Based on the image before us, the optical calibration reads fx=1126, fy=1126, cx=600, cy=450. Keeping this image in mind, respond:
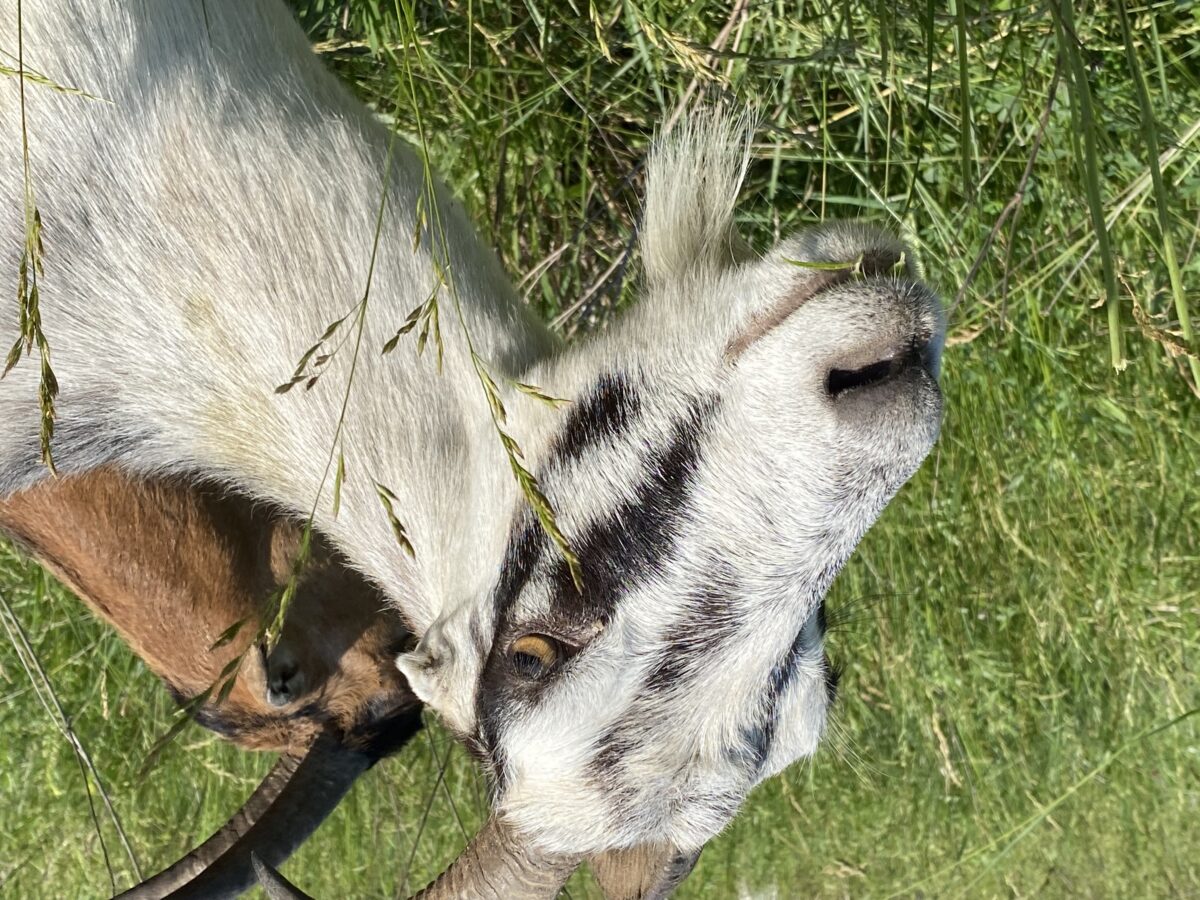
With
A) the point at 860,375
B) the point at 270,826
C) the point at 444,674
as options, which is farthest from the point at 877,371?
the point at 270,826

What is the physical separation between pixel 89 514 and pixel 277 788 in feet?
2.72

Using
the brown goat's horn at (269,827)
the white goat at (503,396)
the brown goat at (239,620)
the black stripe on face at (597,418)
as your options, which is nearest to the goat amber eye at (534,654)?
the white goat at (503,396)

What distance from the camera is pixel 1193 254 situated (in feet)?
10.7

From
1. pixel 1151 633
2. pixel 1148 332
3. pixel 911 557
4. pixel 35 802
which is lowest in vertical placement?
pixel 1151 633

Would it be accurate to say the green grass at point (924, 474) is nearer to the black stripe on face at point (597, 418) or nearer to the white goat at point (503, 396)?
the white goat at point (503, 396)

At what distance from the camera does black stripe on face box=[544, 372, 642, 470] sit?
6.64ft

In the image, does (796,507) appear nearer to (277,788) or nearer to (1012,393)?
(277,788)

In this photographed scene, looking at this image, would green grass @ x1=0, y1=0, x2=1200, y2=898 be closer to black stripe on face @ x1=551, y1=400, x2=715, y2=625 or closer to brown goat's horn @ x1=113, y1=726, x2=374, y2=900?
black stripe on face @ x1=551, y1=400, x2=715, y2=625

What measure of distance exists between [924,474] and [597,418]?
212 cm

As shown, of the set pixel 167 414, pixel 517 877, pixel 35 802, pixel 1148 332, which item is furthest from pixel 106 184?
pixel 35 802

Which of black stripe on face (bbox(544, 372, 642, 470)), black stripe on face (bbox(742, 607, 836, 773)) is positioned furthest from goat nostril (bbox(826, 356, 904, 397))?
black stripe on face (bbox(742, 607, 836, 773))

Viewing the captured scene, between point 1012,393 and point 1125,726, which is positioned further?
point 1125,726

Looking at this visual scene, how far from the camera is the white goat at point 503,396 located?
1.93 m

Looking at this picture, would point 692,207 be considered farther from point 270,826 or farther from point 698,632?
point 270,826
